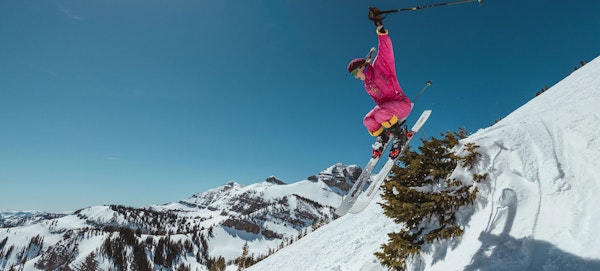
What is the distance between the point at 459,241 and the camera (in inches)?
289

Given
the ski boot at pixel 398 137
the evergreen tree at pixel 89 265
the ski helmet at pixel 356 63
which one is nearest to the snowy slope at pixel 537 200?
the ski boot at pixel 398 137

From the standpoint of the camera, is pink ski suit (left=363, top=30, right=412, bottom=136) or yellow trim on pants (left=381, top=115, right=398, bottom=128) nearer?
pink ski suit (left=363, top=30, right=412, bottom=136)

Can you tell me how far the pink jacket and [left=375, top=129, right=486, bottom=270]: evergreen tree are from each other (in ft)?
8.29

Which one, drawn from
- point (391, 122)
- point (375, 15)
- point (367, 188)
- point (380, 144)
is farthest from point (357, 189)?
point (375, 15)

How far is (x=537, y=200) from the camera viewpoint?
6301mm

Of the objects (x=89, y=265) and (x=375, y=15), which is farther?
(x=89, y=265)

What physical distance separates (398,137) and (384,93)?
4.31ft

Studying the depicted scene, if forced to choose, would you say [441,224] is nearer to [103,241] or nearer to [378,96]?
[378,96]

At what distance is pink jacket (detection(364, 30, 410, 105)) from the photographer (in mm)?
6348

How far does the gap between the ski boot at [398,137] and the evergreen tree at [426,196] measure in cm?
98

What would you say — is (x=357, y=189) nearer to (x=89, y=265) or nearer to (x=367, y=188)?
(x=367, y=188)

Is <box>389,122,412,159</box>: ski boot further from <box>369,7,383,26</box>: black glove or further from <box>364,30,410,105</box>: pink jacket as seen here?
<box>369,7,383,26</box>: black glove

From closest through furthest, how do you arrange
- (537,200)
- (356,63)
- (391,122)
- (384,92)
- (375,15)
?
(375,15) → (537,200) → (356,63) → (384,92) → (391,122)

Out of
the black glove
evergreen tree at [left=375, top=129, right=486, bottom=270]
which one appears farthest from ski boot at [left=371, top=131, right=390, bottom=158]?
the black glove
